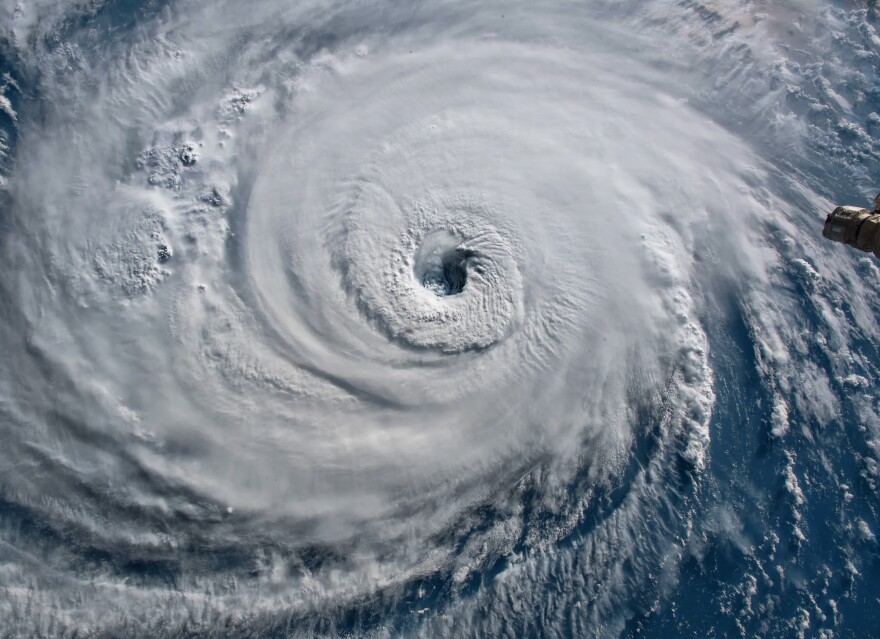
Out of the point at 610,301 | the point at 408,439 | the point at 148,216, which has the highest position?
the point at 610,301

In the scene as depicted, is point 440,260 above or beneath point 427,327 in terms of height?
above

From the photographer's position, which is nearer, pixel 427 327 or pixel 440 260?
pixel 427 327

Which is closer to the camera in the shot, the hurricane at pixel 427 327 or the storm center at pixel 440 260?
the hurricane at pixel 427 327

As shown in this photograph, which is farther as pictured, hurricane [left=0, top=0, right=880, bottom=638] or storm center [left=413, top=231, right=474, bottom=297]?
storm center [left=413, top=231, right=474, bottom=297]

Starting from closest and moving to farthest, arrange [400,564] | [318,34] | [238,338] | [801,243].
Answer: [400,564], [238,338], [801,243], [318,34]

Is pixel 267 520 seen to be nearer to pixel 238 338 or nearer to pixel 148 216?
pixel 238 338

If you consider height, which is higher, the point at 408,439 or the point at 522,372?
the point at 522,372

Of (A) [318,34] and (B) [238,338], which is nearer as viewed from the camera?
(B) [238,338]

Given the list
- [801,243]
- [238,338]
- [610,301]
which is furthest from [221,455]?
[801,243]
